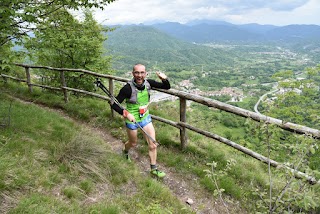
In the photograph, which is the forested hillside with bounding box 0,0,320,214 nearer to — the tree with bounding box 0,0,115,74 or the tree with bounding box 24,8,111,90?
the tree with bounding box 0,0,115,74

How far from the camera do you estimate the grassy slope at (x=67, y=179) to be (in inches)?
117

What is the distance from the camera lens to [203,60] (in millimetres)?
164375

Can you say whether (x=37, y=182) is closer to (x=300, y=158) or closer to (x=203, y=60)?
(x=300, y=158)

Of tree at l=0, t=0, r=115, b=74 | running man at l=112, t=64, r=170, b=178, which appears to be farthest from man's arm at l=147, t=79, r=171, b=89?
tree at l=0, t=0, r=115, b=74

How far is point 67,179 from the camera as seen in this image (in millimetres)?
3635

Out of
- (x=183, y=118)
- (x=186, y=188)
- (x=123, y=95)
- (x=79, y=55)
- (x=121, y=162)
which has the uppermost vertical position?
(x=79, y=55)

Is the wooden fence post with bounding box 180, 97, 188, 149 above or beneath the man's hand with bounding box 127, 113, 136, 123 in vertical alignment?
beneath

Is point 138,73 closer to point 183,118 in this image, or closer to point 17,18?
point 183,118

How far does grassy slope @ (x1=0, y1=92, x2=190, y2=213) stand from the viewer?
2.97 m

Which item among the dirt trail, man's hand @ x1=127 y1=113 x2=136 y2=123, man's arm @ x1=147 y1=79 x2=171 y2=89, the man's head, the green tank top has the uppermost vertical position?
the man's head

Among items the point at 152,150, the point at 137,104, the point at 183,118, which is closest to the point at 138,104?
the point at 137,104

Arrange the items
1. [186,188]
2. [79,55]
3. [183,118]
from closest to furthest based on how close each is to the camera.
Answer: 1. [186,188]
2. [183,118]
3. [79,55]

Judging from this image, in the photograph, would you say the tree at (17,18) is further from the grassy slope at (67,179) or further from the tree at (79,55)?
the tree at (79,55)

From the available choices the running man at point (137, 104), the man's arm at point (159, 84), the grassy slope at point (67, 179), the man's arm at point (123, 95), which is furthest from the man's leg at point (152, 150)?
the man's arm at point (159, 84)
